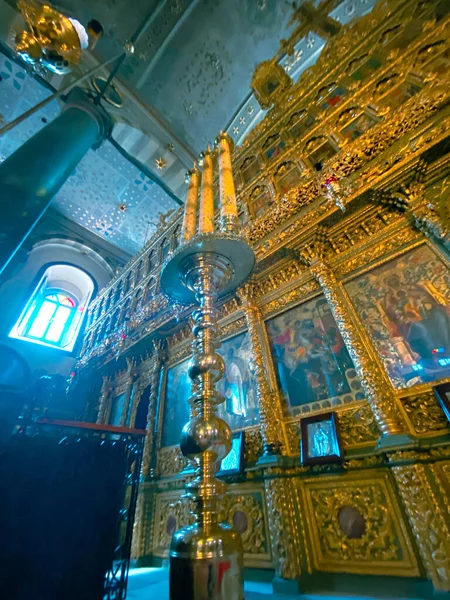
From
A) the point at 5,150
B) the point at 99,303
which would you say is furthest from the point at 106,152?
the point at 99,303

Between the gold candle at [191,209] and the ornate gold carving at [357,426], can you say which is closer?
the gold candle at [191,209]

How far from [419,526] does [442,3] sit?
8.26 m

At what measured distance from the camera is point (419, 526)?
85.9 inches

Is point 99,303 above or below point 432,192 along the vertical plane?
above

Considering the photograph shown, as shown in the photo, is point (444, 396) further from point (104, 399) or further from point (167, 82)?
point (167, 82)

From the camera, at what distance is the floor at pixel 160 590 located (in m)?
2.35

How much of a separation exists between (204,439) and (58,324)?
1285 cm

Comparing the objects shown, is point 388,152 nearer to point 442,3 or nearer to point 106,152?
point 442,3

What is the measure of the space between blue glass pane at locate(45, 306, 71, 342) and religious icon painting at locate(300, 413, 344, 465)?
457 inches

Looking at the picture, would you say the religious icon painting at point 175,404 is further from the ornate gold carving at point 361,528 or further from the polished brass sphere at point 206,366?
the polished brass sphere at point 206,366

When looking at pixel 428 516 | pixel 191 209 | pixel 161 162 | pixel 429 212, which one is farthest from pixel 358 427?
pixel 161 162

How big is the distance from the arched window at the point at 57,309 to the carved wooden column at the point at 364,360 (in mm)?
11062

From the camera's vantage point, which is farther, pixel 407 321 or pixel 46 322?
pixel 46 322

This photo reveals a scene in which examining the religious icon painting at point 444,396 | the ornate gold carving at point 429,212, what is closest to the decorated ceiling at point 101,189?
the ornate gold carving at point 429,212
